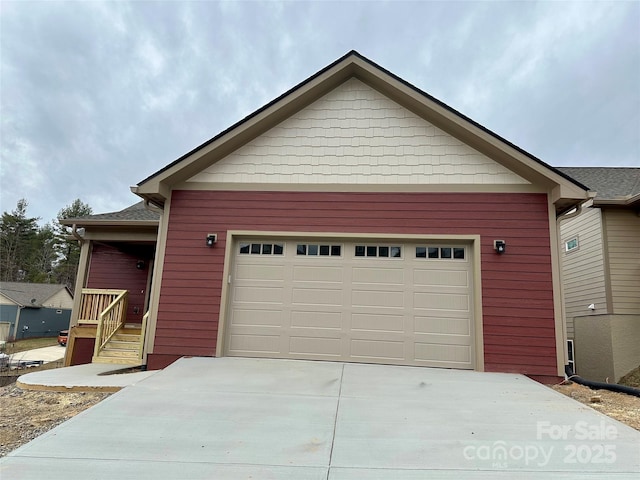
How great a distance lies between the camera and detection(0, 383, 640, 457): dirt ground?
3.74 m

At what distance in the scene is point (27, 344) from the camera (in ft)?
94.9

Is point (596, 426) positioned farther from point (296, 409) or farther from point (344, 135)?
point (344, 135)

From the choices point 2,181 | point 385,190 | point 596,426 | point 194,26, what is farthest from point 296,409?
point 2,181

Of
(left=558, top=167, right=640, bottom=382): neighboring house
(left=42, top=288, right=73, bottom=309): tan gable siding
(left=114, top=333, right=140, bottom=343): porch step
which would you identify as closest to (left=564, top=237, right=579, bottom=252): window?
(left=558, top=167, right=640, bottom=382): neighboring house

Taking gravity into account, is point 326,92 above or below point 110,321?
above

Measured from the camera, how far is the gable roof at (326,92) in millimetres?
6391

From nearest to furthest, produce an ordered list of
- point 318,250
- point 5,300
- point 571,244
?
point 318,250 < point 571,244 < point 5,300

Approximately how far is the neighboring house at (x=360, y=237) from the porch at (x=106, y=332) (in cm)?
142

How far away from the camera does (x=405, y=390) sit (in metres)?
4.90

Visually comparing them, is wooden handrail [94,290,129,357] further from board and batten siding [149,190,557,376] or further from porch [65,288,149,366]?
board and batten siding [149,190,557,376]

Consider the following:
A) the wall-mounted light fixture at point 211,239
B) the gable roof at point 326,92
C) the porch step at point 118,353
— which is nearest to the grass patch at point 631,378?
the gable roof at point 326,92

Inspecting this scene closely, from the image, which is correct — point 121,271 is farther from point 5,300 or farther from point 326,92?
point 5,300

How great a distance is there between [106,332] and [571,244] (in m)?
12.1

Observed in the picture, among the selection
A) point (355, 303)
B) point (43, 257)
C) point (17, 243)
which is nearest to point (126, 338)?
point (355, 303)
